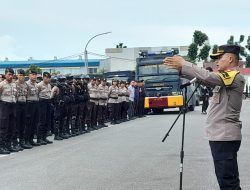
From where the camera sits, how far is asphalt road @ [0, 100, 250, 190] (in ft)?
28.4

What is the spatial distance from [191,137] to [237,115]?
35.7 ft

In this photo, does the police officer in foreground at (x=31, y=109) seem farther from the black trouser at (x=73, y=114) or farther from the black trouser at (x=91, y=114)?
the black trouser at (x=91, y=114)

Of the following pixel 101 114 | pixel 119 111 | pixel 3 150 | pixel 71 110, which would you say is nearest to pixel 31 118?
pixel 3 150

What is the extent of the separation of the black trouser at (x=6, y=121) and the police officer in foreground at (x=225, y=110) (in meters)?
8.70

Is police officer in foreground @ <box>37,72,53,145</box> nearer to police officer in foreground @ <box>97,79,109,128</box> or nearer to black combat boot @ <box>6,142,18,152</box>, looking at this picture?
black combat boot @ <box>6,142,18,152</box>

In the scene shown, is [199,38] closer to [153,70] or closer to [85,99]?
[153,70]

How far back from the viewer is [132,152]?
1278 centimetres

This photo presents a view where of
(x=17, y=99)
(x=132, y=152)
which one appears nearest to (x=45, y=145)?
(x=17, y=99)

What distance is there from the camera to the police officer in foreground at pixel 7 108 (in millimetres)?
13414

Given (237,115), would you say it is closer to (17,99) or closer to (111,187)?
(111,187)

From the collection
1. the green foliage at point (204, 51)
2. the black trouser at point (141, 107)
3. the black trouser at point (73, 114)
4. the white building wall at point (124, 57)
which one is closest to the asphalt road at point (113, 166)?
the black trouser at point (73, 114)

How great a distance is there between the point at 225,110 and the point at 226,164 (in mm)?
526

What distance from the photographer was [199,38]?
79562 millimetres

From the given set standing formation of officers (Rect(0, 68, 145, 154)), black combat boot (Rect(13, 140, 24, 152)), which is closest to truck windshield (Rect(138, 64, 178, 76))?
standing formation of officers (Rect(0, 68, 145, 154))
